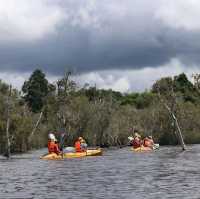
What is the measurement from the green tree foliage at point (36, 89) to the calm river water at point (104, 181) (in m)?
87.4

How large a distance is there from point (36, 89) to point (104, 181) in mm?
105620

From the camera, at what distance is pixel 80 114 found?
89.0 m

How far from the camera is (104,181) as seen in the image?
34156mm

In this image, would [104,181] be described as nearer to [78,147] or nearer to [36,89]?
[78,147]

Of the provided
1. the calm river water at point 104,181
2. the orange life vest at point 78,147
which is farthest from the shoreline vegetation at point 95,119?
the calm river water at point 104,181

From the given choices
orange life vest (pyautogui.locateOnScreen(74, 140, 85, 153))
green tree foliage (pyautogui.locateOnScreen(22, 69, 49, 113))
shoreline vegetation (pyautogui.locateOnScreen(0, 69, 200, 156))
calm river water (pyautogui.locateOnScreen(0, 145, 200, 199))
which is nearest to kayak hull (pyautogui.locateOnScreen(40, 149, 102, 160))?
orange life vest (pyautogui.locateOnScreen(74, 140, 85, 153))

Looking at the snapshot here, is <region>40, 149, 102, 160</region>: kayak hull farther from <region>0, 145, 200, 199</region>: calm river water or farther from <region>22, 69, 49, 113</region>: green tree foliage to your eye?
<region>22, 69, 49, 113</region>: green tree foliage

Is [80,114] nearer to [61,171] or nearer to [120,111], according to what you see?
[120,111]

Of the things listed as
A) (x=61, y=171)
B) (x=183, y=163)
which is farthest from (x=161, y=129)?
(x=61, y=171)

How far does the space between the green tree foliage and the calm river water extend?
8744 cm

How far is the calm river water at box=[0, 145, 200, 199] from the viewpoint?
29.1 meters

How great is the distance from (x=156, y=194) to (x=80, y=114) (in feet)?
200

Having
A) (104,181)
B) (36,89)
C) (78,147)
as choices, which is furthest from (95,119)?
(104,181)

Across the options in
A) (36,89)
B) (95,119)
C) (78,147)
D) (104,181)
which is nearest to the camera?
(104,181)
